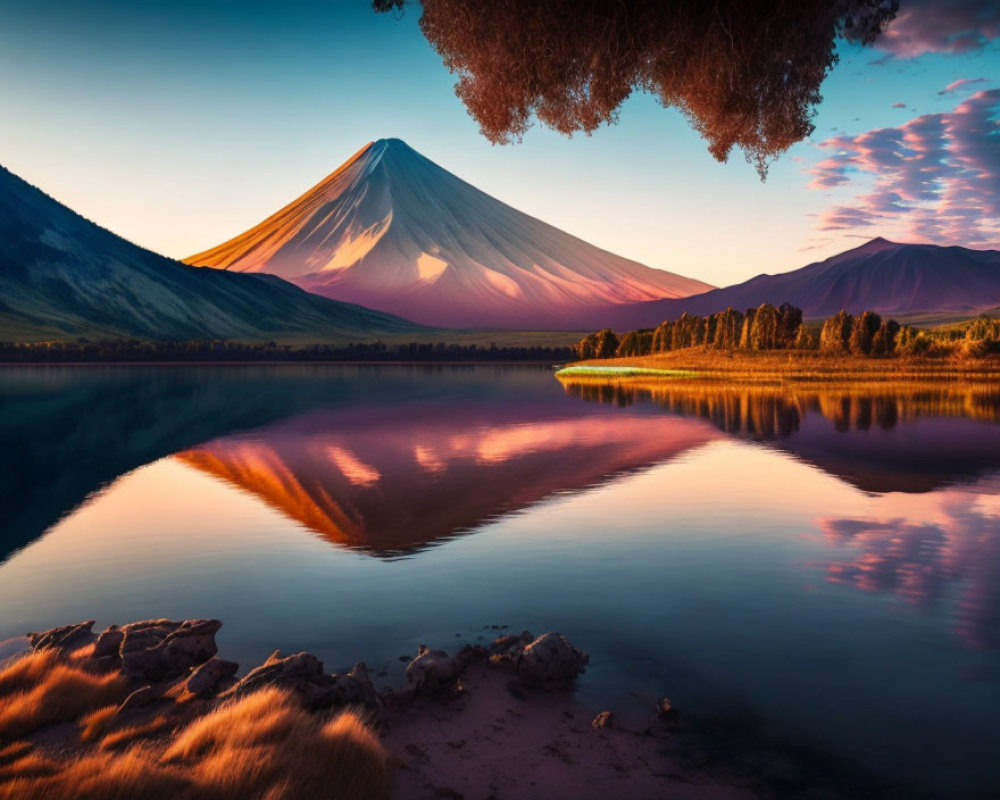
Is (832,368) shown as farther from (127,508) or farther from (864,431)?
(127,508)

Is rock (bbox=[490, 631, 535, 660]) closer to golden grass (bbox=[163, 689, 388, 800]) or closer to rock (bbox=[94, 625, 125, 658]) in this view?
golden grass (bbox=[163, 689, 388, 800])

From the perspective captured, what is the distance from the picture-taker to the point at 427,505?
16.6 metres

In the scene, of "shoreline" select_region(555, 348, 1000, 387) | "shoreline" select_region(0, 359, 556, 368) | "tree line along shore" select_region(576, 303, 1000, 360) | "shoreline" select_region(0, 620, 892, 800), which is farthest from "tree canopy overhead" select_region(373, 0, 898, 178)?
"shoreline" select_region(0, 359, 556, 368)

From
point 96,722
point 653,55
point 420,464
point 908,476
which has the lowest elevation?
point 420,464

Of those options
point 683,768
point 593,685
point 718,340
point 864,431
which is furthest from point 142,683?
point 718,340

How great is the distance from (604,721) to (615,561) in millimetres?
5309

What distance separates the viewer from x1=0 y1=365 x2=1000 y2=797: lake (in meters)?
7.28

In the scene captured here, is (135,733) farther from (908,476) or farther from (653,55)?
(908,476)

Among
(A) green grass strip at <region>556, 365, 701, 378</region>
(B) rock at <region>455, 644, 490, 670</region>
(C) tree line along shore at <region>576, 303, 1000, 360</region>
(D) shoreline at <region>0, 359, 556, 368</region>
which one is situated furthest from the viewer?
(D) shoreline at <region>0, 359, 556, 368</region>

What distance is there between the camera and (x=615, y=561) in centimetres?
1191

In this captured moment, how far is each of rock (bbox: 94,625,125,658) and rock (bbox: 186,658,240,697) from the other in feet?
4.37

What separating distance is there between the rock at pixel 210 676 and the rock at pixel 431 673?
179cm

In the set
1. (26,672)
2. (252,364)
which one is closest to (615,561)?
(26,672)

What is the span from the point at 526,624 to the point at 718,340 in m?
81.9
